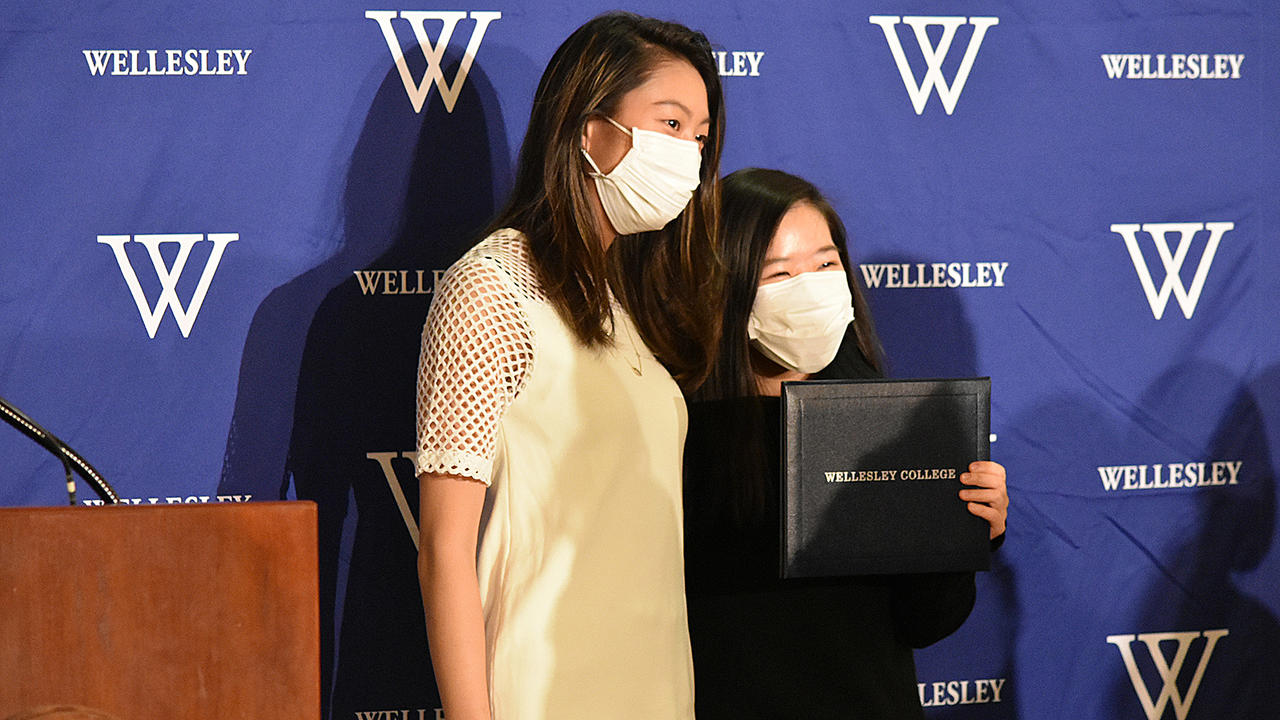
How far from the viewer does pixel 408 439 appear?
75.1 inches

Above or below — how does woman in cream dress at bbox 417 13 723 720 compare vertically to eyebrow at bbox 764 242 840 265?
below

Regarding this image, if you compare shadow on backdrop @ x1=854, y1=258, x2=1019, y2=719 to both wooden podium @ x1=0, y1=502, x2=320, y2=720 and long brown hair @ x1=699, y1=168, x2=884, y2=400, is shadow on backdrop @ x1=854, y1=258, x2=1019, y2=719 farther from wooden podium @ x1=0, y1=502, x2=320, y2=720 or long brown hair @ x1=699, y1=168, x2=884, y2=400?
wooden podium @ x1=0, y1=502, x2=320, y2=720

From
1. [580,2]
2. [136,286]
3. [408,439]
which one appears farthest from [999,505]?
[136,286]

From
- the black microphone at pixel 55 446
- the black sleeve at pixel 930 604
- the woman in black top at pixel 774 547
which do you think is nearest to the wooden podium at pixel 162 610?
the black microphone at pixel 55 446

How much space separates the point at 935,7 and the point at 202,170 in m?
1.28

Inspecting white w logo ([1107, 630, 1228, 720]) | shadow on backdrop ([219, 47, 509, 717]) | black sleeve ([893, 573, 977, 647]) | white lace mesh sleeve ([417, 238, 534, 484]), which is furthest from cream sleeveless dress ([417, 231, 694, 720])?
white w logo ([1107, 630, 1228, 720])

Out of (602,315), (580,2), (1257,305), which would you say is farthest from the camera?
(1257,305)

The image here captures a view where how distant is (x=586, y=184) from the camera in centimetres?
142

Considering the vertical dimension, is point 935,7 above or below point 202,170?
above

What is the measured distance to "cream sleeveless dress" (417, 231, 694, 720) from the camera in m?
1.27

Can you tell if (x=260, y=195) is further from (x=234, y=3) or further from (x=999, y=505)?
(x=999, y=505)

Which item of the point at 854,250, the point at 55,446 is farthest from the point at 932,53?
the point at 55,446

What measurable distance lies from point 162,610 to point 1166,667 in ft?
6.45

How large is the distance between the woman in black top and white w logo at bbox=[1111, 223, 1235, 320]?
0.80 meters
